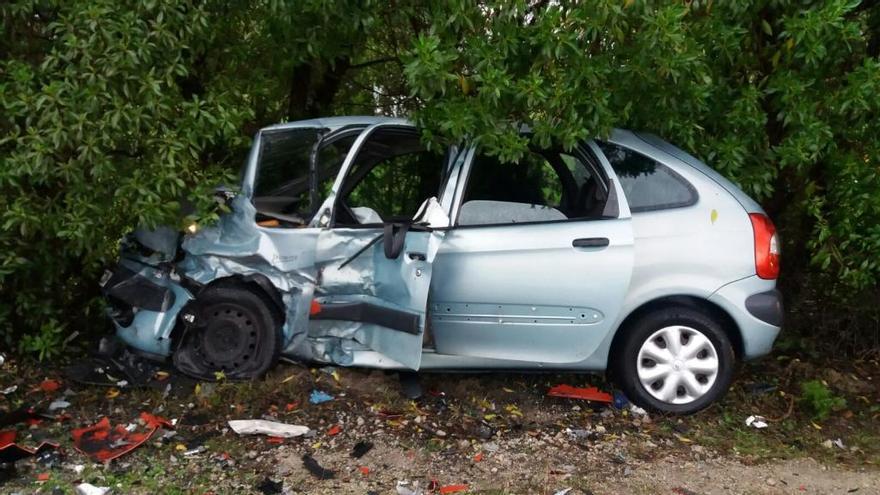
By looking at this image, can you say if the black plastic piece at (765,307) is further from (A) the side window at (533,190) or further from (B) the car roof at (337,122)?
(B) the car roof at (337,122)

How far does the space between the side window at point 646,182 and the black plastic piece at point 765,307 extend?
66 centimetres

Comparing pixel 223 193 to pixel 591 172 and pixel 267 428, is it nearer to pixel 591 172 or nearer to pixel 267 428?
pixel 267 428

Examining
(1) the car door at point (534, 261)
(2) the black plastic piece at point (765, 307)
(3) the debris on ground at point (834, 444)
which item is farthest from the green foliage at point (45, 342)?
(3) the debris on ground at point (834, 444)

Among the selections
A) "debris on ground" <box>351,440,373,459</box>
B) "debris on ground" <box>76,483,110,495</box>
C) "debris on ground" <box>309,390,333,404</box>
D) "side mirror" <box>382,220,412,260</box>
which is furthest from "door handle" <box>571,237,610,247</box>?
"debris on ground" <box>76,483,110,495</box>

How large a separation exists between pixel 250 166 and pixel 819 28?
341 cm

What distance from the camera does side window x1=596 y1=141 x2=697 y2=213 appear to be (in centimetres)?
504

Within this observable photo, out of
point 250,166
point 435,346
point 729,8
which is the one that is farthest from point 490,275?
point 729,8

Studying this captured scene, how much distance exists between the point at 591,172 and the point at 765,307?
1.26m

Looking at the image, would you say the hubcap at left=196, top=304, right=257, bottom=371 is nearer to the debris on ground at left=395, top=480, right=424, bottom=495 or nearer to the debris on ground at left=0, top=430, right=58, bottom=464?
the debris on ground at left=0, top=430, right=58, bottom=464

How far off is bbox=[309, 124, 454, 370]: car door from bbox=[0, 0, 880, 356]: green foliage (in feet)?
1.41

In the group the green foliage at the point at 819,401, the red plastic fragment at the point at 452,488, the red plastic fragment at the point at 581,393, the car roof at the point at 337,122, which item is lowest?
the red plastic fragment at the point at 452,488

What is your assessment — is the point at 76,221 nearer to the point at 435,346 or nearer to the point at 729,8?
the point at 435,346

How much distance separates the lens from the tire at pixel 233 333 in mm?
5262

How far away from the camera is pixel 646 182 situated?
5078 millimetres
